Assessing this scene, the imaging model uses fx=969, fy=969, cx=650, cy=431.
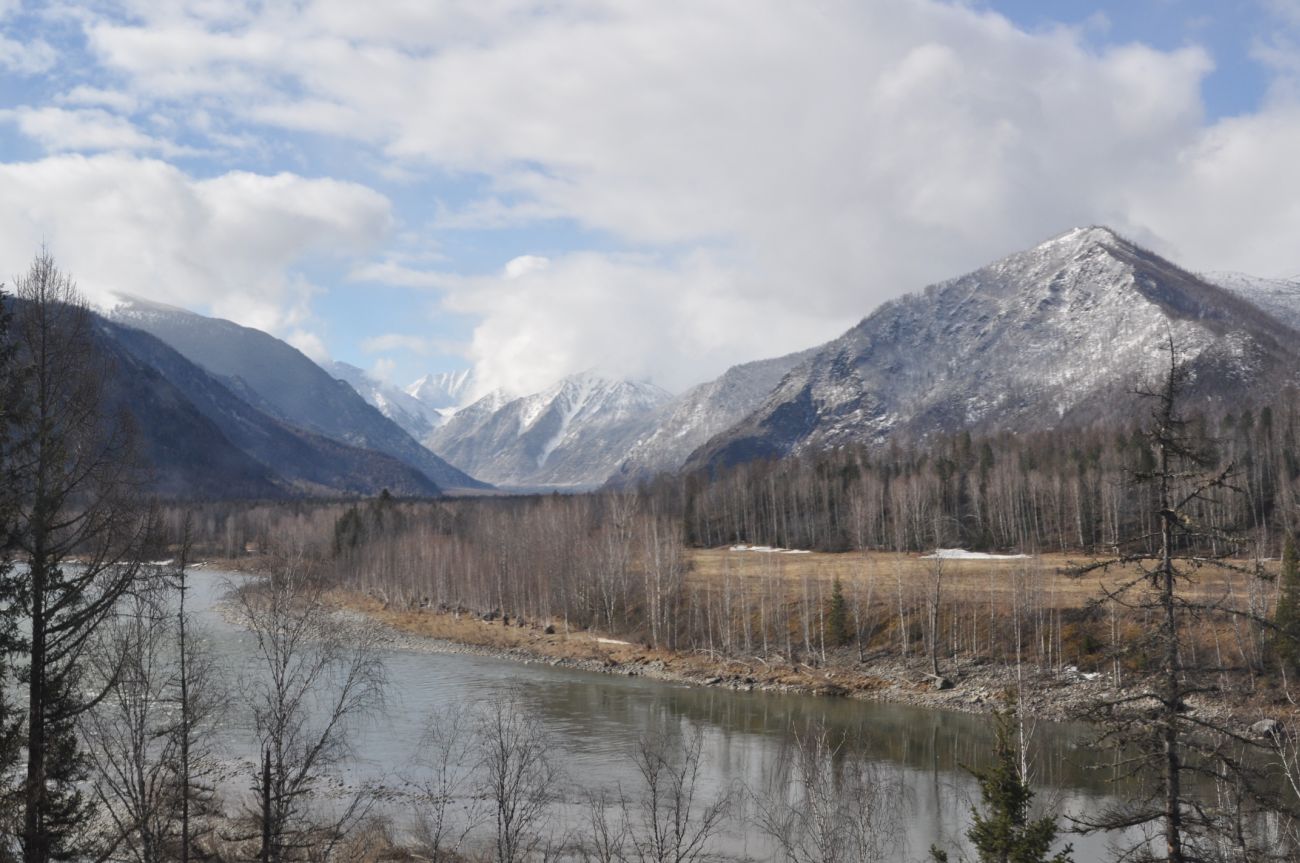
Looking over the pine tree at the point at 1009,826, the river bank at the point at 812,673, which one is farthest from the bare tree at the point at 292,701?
the river bank at the point at 812,673

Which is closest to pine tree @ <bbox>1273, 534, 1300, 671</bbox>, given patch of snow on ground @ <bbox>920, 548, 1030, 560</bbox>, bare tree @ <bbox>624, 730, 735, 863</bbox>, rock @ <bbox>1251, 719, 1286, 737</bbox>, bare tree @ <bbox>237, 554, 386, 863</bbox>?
rock @ <bbox>1251, 719, 1286, 737</bbox>

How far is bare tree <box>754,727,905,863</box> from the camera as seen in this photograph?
25188 millimetres

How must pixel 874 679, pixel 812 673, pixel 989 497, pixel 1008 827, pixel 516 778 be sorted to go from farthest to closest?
pixel 989 497 < pixel 812 673 < pixel 874 679 < pixel 516 778 < pixel 1008 827

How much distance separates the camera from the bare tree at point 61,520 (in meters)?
20.5

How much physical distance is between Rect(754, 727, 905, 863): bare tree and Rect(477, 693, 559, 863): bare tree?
7.49 m

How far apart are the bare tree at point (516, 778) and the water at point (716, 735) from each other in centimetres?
154

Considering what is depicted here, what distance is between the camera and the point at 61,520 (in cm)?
2222

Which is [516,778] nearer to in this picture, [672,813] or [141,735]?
[141,735]

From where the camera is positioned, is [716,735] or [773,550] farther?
[773,550]

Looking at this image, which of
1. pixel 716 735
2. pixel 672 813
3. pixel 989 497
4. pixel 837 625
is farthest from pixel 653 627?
pixel 989 497

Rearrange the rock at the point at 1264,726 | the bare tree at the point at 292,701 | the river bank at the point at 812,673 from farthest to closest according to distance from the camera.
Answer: the river bank at the point at 812,673, the rock at the point at 1264,726, the bare tree at the point at 292,701

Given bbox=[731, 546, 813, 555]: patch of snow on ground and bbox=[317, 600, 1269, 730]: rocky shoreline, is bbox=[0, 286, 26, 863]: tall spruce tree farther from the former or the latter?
bbox=[731, 546, 813, 555]: patch of snow on ground

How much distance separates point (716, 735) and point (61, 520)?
40938 mm

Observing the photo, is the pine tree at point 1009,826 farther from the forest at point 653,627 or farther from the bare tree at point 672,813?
the bare tree at point 672,813
